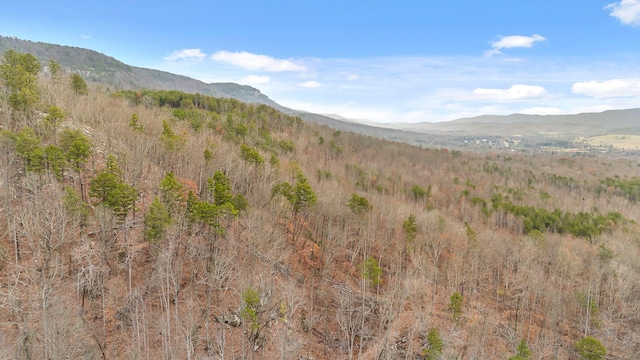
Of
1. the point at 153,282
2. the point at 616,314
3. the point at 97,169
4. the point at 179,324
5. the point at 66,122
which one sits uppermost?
the point at 66,122

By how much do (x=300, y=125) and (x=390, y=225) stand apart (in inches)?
2700

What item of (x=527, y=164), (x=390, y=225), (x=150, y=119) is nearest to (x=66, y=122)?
(x=150, y=119)

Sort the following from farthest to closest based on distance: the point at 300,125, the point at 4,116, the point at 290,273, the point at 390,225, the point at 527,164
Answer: the point at 527,164
the point at 300,125
the point at 390,225
the point at 290,273
the point at 4,116

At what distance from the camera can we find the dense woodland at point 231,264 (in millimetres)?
20750

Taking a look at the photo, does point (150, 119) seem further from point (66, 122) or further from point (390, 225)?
point (390, 225)

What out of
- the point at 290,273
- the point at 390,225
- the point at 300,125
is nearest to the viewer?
the point at 290,273

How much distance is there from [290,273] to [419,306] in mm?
12978

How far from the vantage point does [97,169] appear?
2989 centimetres

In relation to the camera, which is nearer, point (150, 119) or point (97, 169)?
point (97, 169)

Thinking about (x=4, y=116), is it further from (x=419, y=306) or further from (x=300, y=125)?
(x=300, y=125)

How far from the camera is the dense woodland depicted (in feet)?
68.1

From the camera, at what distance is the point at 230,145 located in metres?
51.0

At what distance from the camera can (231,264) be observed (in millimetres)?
27578

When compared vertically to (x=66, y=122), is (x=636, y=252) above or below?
below
